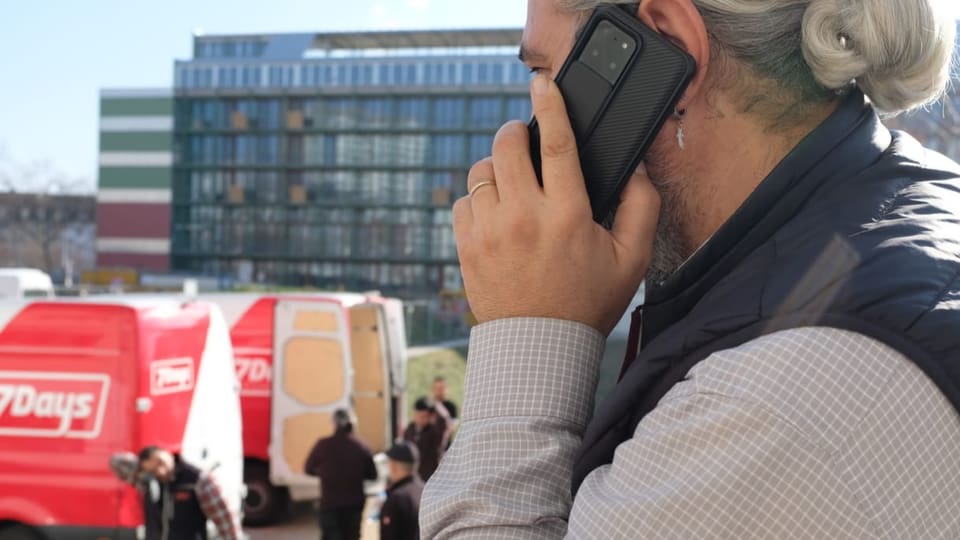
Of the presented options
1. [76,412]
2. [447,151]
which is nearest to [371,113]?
[447,151]

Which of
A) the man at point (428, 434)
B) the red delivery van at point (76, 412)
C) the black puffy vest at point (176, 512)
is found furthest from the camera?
the man at point (428, 434)

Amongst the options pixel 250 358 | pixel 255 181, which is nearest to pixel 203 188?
pixel 255 181

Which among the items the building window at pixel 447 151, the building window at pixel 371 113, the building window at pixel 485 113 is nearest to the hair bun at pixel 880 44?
the building window at pixel 485 113

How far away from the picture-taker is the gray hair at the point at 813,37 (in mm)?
994

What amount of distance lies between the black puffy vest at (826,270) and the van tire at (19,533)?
737 cm

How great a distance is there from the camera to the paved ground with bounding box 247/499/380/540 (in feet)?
35.4

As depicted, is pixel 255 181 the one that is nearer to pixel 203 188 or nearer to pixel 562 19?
pixel 203 188

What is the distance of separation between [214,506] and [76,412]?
4.27ft

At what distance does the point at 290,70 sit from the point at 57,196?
17879mm

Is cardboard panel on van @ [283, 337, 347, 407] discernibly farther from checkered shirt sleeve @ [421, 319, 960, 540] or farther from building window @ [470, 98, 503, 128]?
building window @ [470, 98, 503, 128]

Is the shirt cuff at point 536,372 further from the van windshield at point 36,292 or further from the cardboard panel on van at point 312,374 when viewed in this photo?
the van windshield at point 36,292

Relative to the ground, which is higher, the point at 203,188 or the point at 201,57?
the point at 201,57

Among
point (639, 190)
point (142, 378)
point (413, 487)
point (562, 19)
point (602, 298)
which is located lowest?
point (413, 487)

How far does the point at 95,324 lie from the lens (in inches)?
288
